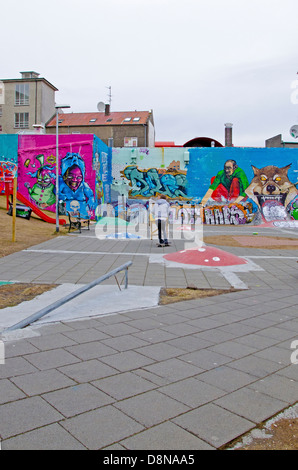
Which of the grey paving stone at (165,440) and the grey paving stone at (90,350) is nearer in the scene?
the grey paving stone at (165,440)

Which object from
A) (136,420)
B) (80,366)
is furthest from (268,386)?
(80,366)

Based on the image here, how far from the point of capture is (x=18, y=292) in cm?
642

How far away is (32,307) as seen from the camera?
215 inches

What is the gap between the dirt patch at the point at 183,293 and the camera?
630 cm

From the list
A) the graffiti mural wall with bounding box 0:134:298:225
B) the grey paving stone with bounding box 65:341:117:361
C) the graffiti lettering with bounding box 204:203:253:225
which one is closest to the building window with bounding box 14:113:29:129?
the graffiti mural wall with bounding box 0:134:298:225

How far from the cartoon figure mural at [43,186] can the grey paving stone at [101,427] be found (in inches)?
890

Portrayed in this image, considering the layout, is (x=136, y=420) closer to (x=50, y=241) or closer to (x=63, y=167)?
(x=50, y=241)

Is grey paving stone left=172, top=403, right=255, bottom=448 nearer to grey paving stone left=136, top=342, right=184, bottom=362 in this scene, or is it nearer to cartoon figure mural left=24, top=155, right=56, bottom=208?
grey paving stone left=136, top=342, right=184, bottom=362

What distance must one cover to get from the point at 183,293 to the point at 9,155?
21.4m

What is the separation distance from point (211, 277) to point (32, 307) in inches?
154

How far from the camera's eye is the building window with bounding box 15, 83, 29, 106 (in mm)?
48156

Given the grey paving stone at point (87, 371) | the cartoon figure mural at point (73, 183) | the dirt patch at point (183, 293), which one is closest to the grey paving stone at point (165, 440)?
the grey paving stone at point (87, 371)

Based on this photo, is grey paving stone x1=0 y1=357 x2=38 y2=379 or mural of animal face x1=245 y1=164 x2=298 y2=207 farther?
mural of animal face x1=245 y1=164 x2=298 y2=207

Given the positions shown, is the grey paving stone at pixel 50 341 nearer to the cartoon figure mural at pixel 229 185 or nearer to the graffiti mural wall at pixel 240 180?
the graffiti mural wall at pixel 240 180
